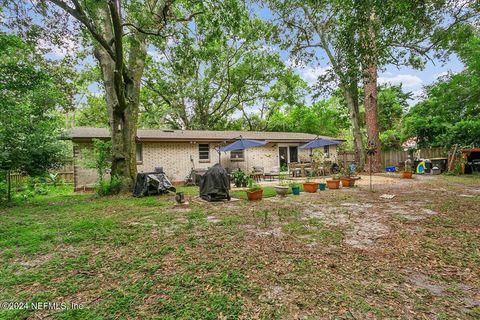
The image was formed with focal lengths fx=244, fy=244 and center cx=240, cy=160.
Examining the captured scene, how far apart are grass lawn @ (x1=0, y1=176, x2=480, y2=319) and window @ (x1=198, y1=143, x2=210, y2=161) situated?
29.3ft

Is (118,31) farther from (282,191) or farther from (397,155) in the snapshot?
(397,155)

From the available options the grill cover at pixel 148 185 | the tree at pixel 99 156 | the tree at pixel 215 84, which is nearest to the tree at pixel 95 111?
the tree at pixel 215 84

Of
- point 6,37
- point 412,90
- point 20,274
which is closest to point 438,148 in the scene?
point 412,90

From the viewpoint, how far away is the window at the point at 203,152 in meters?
14.4

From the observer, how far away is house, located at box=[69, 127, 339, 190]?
38.9 ft

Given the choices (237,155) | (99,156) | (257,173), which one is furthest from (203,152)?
(99,156)

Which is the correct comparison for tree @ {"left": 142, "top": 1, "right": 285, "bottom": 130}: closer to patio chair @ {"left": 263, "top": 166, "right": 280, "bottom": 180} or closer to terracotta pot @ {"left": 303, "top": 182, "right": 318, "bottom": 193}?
patio chair @ {"left": 263, "top": 166, "right": 280, "bottom": 180}

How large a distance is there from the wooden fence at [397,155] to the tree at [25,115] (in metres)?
14.3

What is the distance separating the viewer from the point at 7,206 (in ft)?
24.5

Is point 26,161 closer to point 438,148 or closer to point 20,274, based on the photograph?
point 20,274

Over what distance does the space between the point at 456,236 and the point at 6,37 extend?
10351 millimetres

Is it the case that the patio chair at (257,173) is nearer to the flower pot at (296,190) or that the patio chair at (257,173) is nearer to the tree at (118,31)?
the flower pot at (296,190)

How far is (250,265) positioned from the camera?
2963 mm

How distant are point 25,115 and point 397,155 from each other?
1985cm
